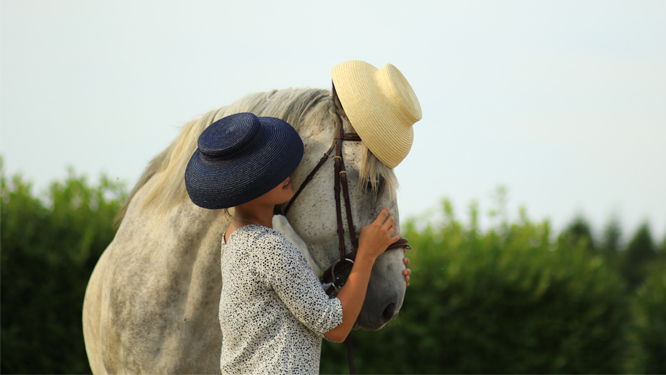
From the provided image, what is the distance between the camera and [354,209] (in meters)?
1.90

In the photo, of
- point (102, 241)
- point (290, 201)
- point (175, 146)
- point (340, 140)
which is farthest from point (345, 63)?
point (102, 241)

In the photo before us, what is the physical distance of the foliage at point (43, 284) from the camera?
505cm

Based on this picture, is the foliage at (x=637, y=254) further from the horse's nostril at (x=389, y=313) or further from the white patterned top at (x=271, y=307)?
the white patterned top at (x=271, y=307)

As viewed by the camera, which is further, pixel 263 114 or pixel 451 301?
pixel 451 301

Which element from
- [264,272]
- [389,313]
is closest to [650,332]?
[389,313]

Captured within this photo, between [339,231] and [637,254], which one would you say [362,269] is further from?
[637,254]

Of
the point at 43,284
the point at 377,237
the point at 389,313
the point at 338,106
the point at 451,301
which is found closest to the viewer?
the point at 377,237

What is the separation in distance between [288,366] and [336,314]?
9.6 inches

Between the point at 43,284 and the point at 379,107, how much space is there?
15.6ft

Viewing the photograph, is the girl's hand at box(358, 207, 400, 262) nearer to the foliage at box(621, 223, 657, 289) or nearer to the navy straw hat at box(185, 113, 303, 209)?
the navy straw hat at box(185, 113, 303, 209)

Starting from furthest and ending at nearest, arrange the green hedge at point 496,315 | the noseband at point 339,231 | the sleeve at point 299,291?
the green hedge at point 496,315, the noseband at point 339,231, the sleeve at point 299,291

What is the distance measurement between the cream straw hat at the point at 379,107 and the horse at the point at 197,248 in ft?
0.22

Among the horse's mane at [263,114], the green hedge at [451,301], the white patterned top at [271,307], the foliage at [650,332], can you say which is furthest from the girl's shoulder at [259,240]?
the foliage at [650,332]

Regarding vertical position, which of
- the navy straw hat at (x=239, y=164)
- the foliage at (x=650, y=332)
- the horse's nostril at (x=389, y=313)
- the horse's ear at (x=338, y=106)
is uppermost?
the horse's ear at (x=338, y=106)
